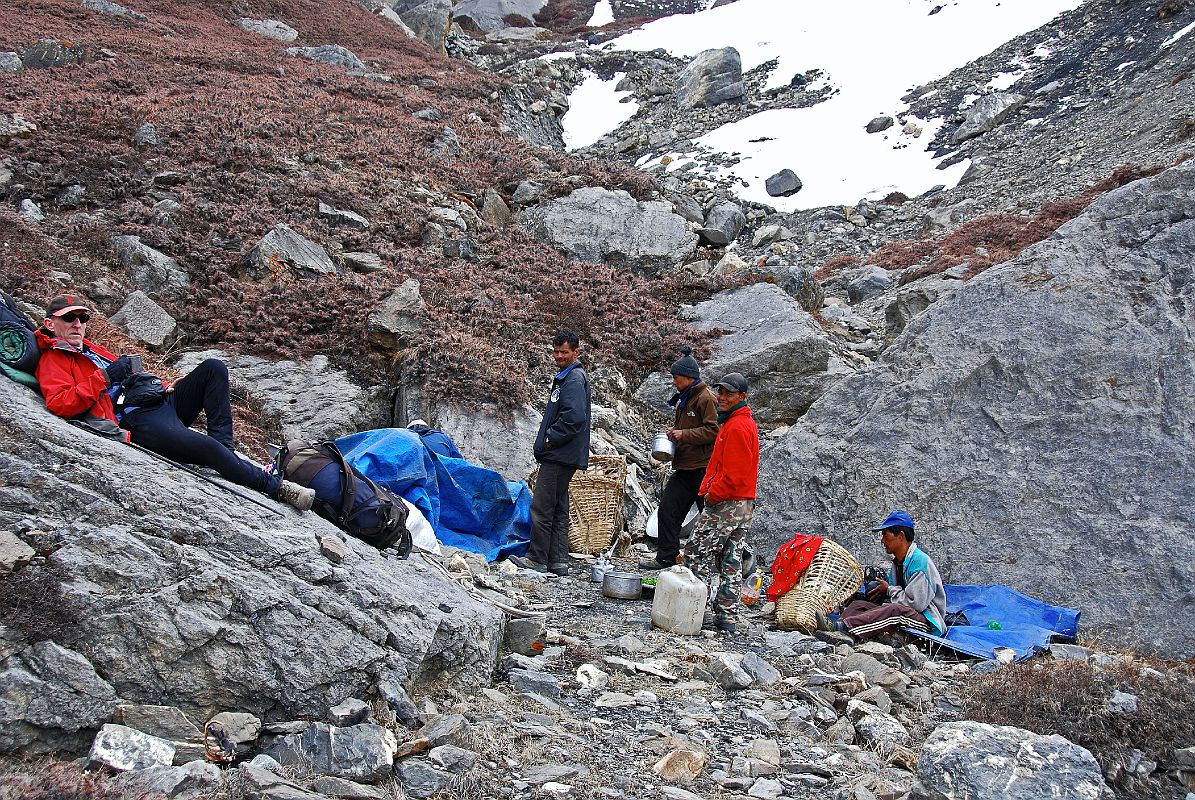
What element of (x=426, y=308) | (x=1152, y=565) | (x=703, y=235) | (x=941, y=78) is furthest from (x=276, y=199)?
(x=941, y=78)

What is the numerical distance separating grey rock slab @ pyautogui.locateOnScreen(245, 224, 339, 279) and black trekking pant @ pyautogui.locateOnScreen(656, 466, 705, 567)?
7.15 metres

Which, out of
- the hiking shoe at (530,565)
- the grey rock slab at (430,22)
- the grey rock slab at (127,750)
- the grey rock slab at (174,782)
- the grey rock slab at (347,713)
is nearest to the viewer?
the grey rock slab at (174,782)

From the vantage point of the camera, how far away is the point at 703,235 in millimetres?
19297

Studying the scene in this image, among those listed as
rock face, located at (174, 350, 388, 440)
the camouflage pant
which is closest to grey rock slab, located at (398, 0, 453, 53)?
rock face, located at (174, 350, 388, 440)

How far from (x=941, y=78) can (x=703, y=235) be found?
869 inches

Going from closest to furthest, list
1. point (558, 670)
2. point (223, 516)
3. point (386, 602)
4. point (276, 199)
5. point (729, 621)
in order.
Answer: point (223, 516) < point (386, 602) < point (558, 670) < point (729, 621) < point (276, 199)

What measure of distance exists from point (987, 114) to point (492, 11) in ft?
109

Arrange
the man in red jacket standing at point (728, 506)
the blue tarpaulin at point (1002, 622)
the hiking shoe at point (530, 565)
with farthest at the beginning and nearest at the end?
the hiking shoe at point (530, 565) < the man in red jacket standing at point (728, 506) < the blue tarpaulin at point (1002, 622)

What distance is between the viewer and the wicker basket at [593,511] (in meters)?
8.91

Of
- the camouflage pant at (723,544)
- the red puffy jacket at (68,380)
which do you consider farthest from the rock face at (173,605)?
the camouflage pant at (723,544)

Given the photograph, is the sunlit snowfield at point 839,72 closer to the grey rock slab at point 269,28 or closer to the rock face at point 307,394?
the grey rock slab at point 269,28

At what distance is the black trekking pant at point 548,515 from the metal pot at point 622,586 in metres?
0.93

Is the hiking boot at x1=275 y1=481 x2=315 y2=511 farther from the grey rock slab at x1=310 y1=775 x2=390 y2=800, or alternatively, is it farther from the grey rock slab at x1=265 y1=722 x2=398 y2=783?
the grey rock slab at x1=310 y1=775 x2=390 y2=800

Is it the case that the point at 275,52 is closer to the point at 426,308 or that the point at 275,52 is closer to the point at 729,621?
the point at 426,308
